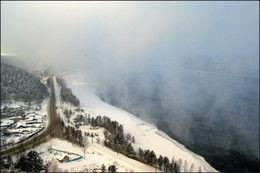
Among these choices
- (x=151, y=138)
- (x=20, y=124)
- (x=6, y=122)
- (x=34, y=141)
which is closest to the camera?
Answer: (x=34, y=141)

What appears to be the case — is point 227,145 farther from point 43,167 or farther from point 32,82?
point 32,82

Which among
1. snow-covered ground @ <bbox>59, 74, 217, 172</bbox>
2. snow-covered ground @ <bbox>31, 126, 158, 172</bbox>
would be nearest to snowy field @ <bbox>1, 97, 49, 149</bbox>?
snow-covered ground @ <bbox>31, 126, 158, 172</bbox>

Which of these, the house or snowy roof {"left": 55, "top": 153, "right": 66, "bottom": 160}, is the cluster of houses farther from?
the house

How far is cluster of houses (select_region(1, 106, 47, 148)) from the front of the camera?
22.4m

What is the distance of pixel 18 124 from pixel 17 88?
64.9 ft

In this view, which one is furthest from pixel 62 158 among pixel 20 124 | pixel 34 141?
pixel 20 124

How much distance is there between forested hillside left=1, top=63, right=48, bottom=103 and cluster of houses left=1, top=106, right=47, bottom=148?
226 inches

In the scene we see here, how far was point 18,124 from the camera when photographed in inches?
1016

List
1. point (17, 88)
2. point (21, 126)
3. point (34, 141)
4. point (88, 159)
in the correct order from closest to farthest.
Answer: point (88, 159) → point (34, 141) → point (21, 126) → point (17, 88)

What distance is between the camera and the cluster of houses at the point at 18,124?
2243 centimetres

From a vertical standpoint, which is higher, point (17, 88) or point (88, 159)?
point (17, 88)

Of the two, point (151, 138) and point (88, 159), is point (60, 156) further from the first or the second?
point (151, 138)

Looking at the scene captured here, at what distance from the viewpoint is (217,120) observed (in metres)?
31.8

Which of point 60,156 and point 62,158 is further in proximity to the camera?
point 60,156
